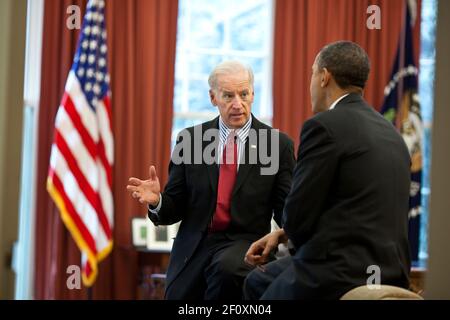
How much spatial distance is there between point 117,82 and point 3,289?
15.1 ft

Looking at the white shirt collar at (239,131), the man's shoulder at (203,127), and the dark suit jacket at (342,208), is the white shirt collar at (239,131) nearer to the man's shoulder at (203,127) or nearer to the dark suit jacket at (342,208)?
the man's shoulder at (203,127)

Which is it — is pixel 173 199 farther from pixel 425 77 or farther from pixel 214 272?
pixel 425 77

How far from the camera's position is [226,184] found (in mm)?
3061

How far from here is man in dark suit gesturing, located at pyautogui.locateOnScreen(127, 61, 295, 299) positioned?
2977 mm

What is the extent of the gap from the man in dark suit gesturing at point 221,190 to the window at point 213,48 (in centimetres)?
335

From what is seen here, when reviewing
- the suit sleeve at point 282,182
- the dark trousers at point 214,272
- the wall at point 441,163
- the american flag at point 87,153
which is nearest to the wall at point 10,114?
the wall at point 441,163

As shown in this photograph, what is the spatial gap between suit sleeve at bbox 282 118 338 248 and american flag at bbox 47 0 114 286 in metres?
3.39

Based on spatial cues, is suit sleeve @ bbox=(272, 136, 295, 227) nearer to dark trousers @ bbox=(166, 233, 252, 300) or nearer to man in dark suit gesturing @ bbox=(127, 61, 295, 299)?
man in dark suit gesturing @ bbox=(127, 61, 295, 299)

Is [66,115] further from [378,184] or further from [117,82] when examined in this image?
[378,184]

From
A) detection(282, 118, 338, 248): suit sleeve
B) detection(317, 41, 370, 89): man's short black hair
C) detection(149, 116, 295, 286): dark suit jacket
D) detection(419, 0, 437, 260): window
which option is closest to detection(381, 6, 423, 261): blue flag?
detection(419, 0, 437, 260): window

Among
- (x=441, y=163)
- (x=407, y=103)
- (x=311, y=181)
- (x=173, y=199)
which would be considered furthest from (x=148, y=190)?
(x=407, y=103)

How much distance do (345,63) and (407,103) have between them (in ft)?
12.6

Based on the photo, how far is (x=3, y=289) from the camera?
1588 millimetres

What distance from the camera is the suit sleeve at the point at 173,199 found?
3096 millimetres
